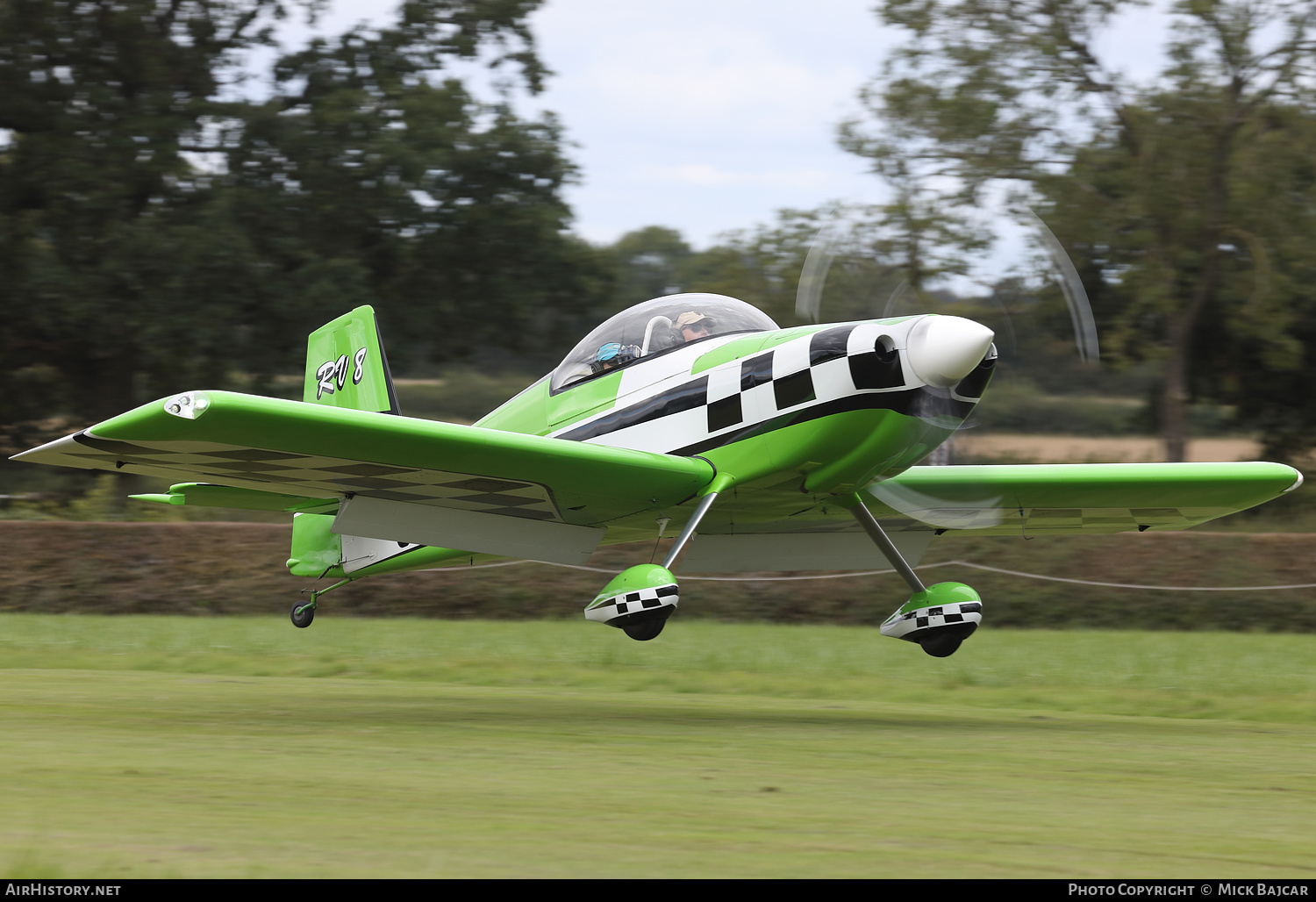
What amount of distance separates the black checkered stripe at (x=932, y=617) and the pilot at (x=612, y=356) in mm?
2604

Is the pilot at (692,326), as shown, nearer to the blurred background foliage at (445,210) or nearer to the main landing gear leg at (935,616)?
the main landing gear leg at (935,616)

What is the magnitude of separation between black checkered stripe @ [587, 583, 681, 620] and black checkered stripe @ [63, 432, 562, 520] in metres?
1.15

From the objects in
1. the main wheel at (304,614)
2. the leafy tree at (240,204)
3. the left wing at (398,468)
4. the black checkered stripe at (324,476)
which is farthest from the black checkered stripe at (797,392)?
the leafy tree at (240,204)

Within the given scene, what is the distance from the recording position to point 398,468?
787cm

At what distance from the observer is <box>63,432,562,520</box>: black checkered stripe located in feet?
24.1

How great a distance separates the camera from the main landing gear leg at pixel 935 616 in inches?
349

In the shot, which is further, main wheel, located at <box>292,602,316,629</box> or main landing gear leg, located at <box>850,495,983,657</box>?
main wheel, located at <box>292,602,316,629</box>

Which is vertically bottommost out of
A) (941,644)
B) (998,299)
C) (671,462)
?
(941,644)

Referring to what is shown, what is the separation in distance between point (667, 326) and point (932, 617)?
8.94ft

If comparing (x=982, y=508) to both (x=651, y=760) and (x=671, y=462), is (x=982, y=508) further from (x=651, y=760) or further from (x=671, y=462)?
(x=651, y=760)

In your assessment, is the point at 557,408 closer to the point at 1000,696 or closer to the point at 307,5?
the point at 1000,696

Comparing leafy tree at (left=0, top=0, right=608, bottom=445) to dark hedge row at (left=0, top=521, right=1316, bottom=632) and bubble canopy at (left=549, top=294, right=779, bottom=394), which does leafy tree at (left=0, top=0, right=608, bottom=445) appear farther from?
bubble canopy at (left=549, top=294, right=779, bottom=394)

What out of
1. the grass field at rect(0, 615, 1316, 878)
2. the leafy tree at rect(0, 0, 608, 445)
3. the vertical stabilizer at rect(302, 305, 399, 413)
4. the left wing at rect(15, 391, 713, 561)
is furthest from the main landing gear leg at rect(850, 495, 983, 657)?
the leafy tree at rect(0, 0, 608, 445)

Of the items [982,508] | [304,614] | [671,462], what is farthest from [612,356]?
[304,614]
